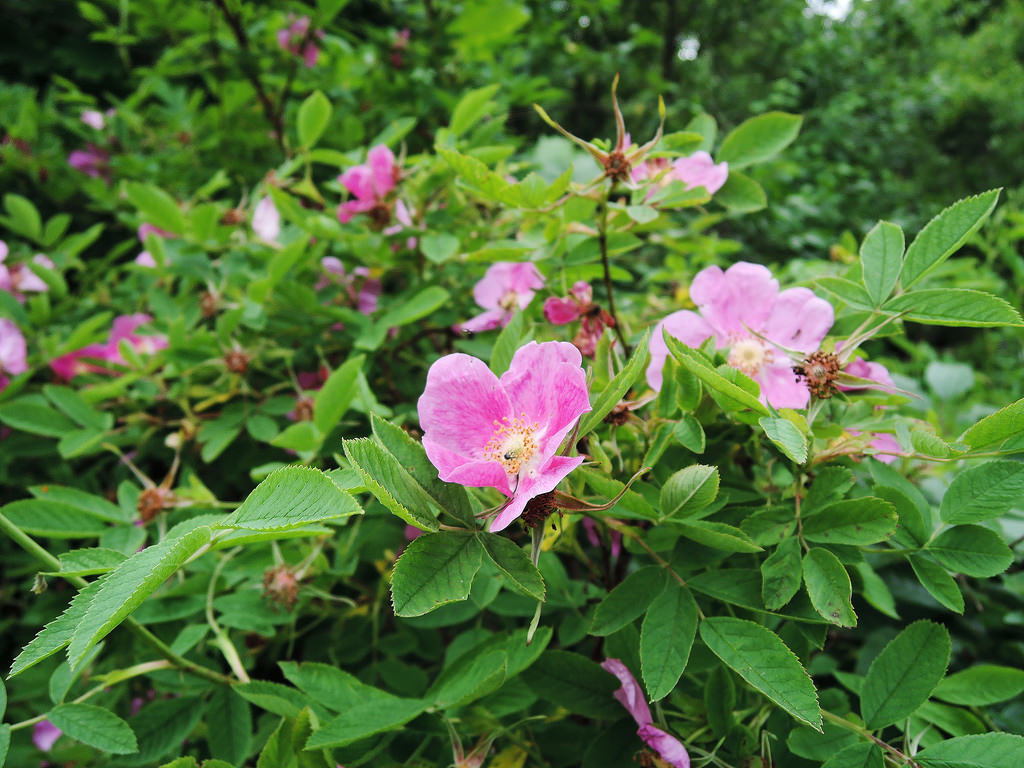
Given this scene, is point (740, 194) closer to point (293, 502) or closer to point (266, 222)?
point (293, 502)

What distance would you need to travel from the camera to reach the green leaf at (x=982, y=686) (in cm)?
63

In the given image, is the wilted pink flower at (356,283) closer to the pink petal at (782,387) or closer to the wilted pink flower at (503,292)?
the wilted pink flower at (503,292)

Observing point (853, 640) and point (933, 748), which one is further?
point (853, 640)

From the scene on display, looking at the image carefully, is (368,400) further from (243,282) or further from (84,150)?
(84,150)

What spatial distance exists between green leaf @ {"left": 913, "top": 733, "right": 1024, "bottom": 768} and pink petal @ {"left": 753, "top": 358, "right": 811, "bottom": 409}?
0.93 ft

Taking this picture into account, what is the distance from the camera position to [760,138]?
0.83 metres

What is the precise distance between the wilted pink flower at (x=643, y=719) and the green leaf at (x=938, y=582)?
0.25 m

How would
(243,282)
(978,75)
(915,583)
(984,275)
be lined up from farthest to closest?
(978,75), (984,275), (243,282), (915,583)

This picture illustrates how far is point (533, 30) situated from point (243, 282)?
1.74 m

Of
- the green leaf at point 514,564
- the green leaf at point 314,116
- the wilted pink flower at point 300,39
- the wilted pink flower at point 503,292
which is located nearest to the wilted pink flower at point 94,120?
the wilted pink flower at point 300,39

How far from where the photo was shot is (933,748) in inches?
20.3

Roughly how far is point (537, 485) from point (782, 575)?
24cm

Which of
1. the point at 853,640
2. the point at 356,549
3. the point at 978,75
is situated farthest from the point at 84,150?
the point at 978,75

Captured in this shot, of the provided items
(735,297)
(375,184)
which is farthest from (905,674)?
(375,184)
